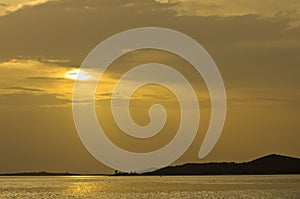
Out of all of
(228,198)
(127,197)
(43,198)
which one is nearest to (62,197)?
(43,198)

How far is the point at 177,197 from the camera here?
148 m

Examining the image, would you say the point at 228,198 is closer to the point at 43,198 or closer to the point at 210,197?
the point at 210,197

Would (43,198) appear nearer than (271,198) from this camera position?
No

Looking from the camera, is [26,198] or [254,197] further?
[26,198]

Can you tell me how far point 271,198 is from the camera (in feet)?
466

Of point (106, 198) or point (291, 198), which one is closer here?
point (291, 198)

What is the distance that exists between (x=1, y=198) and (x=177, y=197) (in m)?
38.7

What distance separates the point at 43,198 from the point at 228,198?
40383 millimetres

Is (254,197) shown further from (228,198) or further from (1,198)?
(1,198)

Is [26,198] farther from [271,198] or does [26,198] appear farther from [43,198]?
[271,198]

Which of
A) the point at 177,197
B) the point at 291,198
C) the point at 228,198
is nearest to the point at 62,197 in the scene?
the point at 177,197

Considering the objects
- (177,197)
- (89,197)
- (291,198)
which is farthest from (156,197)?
(291,198)

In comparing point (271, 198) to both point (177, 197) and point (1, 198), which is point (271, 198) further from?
point (1, 198)

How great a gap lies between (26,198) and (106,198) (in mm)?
18036
